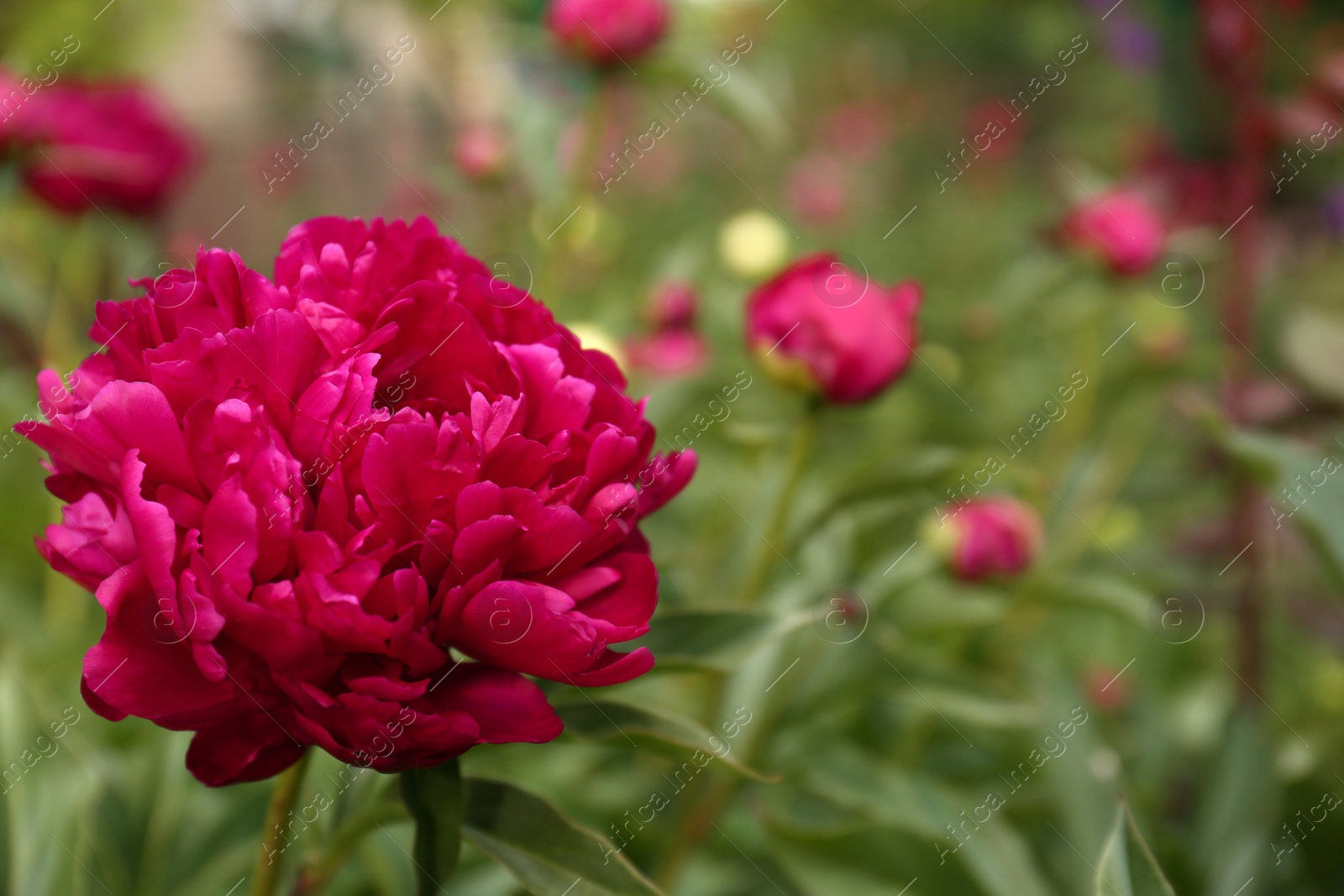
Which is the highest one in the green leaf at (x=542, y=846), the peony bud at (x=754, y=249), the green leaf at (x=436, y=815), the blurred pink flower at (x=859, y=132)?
the blurred pink flower at (x=859, y=132)

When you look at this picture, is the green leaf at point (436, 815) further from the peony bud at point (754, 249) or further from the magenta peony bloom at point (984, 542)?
the peony bud at point (754, 249)

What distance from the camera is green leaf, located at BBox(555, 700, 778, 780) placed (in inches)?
15.6

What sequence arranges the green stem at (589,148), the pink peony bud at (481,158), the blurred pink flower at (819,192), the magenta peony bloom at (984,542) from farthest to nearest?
the blurred pink flower at (819,192), the pink peony bud at (481,158), the green stem at (589,148), the magenta peony bloom at (984,542)

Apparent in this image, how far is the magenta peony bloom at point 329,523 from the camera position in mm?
306

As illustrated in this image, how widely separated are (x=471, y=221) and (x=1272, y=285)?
6.94 ft

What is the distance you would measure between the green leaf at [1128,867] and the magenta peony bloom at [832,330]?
0.36m

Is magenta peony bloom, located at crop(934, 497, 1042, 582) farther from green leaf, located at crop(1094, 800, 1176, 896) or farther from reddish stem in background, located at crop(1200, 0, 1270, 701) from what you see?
green leaf, located at crop(1094, 800, 1176, 896)

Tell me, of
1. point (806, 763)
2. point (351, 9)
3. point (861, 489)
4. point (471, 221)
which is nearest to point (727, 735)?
point (806, 763)

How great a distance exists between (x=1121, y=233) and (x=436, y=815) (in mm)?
976

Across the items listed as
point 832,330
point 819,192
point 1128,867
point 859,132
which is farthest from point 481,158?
point 859,132

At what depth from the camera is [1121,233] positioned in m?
1.03

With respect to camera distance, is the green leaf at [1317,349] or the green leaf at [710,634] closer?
the green leaf at [710,634]

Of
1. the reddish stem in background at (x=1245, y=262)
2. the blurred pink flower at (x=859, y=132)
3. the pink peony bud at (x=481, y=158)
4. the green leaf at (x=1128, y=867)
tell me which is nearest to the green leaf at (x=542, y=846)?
the green leaf at (x=1128, y=867)

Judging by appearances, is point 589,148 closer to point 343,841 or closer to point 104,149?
point 104,149
